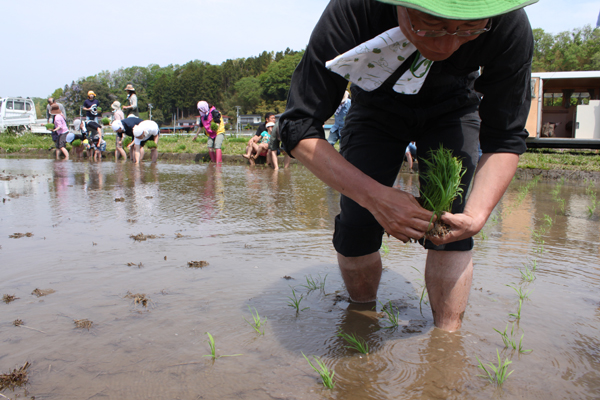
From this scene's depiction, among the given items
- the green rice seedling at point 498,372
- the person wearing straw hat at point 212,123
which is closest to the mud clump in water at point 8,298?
the green rice seedling at point 498,372

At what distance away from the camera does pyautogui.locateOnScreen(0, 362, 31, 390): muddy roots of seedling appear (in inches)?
60.6

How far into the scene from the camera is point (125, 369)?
1677 millimetres

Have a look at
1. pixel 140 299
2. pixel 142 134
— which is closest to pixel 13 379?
pixel 140 299

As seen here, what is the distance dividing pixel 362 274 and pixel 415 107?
91 cm

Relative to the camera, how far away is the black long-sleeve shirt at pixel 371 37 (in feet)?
5.44

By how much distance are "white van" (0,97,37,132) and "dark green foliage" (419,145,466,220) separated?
28.7m

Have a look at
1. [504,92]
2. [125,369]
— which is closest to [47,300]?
[125,369]

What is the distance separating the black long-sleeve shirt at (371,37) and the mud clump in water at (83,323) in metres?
1.28

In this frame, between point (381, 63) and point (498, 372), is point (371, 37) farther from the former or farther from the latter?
point (498, 372)

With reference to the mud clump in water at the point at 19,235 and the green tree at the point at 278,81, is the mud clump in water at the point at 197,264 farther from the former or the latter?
the green tree at the point at 278,81

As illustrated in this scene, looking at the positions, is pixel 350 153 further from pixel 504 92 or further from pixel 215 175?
pixel 215 175

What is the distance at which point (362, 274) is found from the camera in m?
2.30

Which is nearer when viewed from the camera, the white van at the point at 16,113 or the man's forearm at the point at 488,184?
the man's forearm at the point at 488,184

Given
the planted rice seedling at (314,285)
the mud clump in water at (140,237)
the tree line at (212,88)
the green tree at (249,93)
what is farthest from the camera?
the green tree at (249,93)
